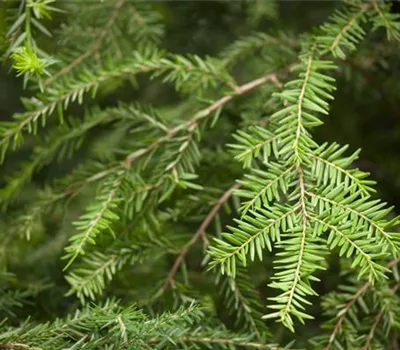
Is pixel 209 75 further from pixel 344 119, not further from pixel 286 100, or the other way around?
pixel 344 119

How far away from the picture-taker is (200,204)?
94 centimetres

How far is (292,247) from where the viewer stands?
2.11ft

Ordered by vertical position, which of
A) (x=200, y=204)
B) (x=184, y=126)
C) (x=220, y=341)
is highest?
(x=184, y=126)

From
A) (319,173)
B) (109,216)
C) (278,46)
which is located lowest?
(109,216)

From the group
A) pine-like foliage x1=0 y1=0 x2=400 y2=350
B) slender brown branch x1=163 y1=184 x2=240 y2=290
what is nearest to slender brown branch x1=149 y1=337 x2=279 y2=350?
pine-like foliage x1=0 y1=0 x2=400 y2=350

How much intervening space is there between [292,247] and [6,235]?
540 mm

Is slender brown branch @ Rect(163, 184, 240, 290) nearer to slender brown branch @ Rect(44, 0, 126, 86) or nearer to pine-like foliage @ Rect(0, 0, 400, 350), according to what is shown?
pine-like foliage @ Rect(0, 0, 400, 350)

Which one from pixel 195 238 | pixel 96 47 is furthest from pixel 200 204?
pixel 96 47

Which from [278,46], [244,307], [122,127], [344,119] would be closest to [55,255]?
[122,127]

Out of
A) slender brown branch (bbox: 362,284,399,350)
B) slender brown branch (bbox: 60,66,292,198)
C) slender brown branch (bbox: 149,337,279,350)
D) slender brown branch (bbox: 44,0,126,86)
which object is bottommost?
slender brown branch (bbox: 149,337,279,350)

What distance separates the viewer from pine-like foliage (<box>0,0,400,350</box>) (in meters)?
0.68

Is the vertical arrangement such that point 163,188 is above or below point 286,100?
below

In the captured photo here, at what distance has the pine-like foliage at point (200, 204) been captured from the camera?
0.68 metres

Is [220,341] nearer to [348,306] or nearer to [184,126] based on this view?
[348,306]
